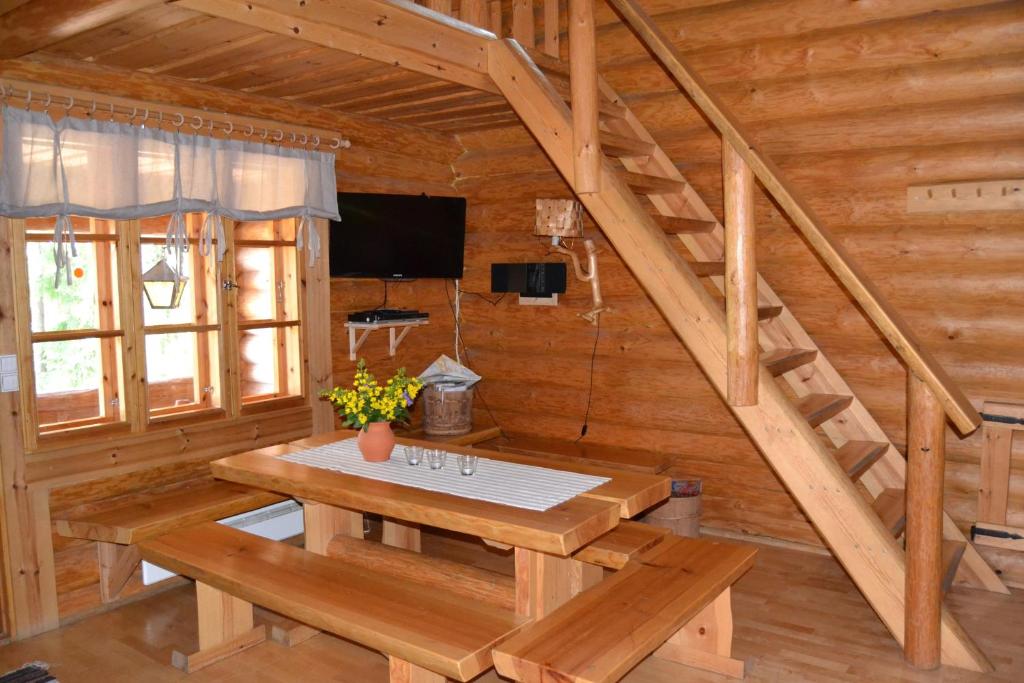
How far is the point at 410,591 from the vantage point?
9.34ft

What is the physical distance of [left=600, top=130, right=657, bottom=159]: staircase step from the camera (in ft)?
13.3

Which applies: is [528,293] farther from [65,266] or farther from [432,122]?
[65,266]

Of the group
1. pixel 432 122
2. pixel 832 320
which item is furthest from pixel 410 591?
pixel 432 122

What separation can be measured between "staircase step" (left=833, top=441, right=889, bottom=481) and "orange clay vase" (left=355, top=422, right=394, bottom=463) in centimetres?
190

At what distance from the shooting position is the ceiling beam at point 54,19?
274cm

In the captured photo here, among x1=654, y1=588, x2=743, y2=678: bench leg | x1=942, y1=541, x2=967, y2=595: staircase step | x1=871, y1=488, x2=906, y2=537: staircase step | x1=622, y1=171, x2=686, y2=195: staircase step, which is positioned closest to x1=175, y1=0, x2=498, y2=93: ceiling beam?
x1=622, y1=171, x2=686, y2=195: staircase step

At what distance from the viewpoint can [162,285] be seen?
3738 mm

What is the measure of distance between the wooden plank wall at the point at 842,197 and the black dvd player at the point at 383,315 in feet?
3.12

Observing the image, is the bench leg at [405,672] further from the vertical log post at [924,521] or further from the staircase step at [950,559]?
the staircase step at [950,559]

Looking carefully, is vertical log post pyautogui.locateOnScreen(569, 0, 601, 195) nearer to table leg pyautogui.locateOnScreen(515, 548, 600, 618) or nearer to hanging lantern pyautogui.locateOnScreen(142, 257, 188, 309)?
table leg pyautogui.locateOnScreen(515, 548, 600, 618)

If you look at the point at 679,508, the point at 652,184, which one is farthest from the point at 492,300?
the point at 679,508

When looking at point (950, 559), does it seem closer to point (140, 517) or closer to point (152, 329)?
point (140, 517)

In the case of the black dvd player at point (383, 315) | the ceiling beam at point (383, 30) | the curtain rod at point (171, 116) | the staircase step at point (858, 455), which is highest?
the ceiling beam at point (383, 30)

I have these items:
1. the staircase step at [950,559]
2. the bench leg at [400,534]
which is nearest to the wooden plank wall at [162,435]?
the bench leg at [400,534]
